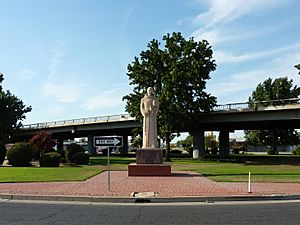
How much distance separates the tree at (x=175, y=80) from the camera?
47250mm

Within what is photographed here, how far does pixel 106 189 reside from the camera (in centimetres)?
1605

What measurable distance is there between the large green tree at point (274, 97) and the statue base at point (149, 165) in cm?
5516

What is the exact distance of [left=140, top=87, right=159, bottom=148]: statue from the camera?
79.4 feet

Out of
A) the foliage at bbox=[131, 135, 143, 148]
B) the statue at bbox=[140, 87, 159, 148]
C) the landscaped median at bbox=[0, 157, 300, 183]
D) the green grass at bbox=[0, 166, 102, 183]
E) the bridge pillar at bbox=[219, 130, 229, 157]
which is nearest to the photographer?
the green grass at bbox=[0, 166, 102, 183]

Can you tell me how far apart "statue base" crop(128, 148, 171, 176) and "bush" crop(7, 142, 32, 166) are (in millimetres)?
15406

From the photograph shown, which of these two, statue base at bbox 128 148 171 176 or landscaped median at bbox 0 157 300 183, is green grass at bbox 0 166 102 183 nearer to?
landscaped median at bbox 0 157 300 183

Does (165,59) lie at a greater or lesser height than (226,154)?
greater

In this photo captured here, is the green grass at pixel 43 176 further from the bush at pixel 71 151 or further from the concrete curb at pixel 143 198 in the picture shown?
the bush at pixel 71 151

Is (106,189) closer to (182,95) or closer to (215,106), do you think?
(182,95)

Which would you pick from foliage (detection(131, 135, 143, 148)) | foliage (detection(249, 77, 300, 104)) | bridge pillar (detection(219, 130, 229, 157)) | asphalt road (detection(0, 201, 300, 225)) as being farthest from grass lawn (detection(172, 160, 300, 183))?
foliage (detection(249, 77, 300, 104))

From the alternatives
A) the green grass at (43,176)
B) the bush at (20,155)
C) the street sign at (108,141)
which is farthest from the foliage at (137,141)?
the street sign at (108,141)

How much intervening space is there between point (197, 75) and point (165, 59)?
4.64m

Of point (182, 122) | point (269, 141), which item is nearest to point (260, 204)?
point (182, 122)

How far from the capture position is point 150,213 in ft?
35.2
